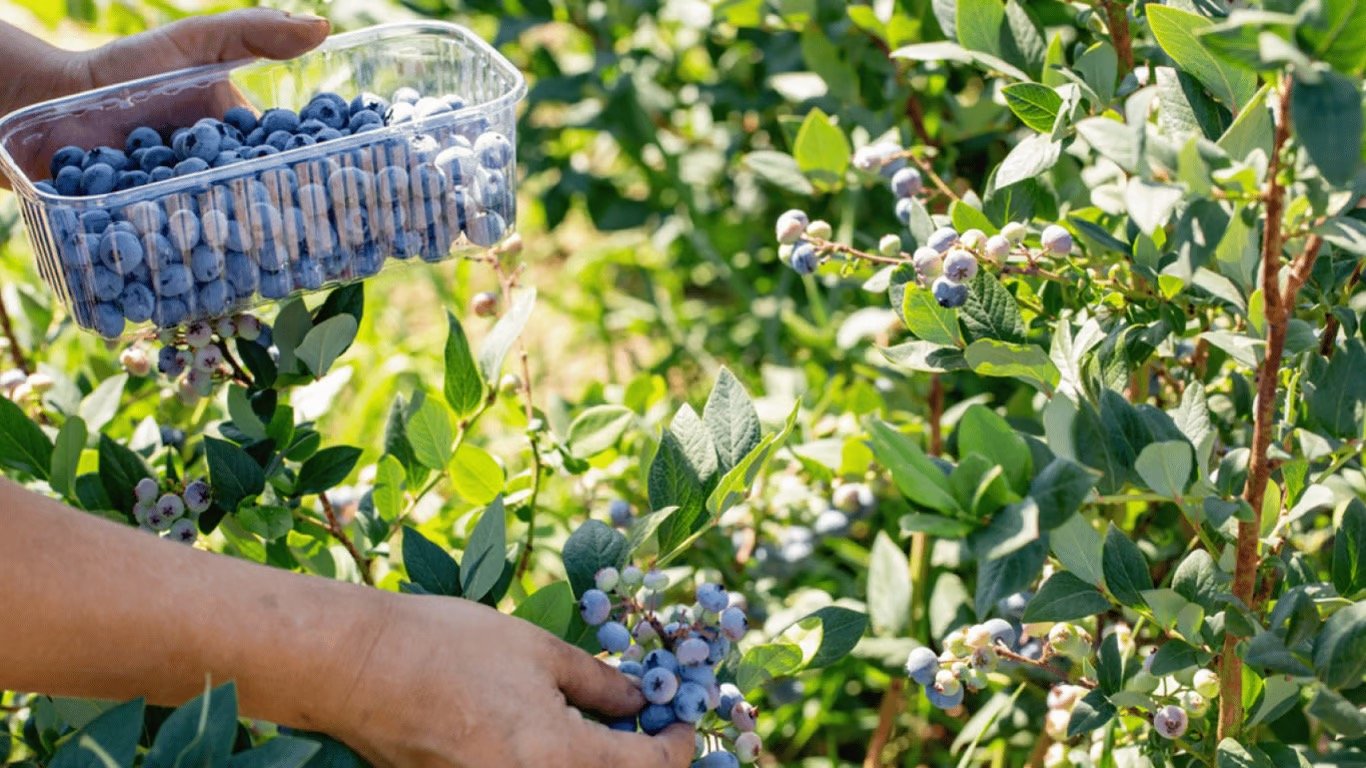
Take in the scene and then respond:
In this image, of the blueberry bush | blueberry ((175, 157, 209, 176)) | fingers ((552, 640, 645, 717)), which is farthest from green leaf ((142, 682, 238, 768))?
blueberry ((175, 157, 209, 176))

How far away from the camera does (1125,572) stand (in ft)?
3.34

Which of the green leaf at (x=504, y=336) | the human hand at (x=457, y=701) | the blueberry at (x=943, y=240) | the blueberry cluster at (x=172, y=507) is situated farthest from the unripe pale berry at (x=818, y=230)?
the blueberry cluster at (x=172, y=507)

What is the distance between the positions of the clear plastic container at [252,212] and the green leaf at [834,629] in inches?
17.3

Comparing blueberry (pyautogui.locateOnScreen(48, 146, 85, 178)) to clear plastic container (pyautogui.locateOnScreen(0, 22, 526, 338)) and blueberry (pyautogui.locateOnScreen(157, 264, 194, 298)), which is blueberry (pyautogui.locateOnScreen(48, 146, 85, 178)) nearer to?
clear plastic container (pyautogui.locateOnScreen(0, 22, 526, 338))

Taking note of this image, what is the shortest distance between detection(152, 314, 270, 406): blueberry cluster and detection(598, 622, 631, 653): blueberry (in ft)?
1.36

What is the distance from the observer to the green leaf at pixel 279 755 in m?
0.85

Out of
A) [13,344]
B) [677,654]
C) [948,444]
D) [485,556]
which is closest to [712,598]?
[677,654]

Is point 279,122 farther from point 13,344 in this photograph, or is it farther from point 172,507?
point 13,344

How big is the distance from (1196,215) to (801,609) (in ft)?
2.70

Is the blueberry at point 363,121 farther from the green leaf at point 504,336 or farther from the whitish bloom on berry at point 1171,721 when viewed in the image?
the whitish bloom on berry at point 1171,721

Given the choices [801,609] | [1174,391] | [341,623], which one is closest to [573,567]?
[341,623]

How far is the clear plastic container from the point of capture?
1066 mm

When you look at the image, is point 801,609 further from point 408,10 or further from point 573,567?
point 408,10

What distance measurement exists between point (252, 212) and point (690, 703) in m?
0.52
